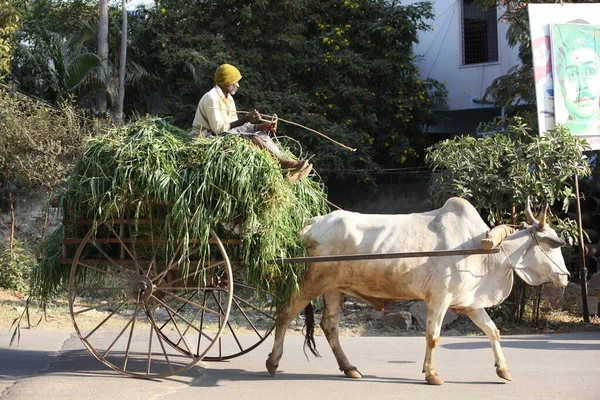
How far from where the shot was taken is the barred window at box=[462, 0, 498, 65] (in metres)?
19.6

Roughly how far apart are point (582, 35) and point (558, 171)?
7.90 ft

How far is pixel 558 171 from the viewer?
38.2 feet

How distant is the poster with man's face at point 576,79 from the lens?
40.0 feet

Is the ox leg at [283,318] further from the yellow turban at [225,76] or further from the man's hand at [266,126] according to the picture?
the yellow turban at [225,76]

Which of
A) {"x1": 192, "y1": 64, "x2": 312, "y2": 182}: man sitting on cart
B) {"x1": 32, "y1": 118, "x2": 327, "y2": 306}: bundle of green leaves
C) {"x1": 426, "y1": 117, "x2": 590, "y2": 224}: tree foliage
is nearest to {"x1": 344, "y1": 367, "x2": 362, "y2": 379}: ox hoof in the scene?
{"x1": 32, "y1": 118, "x2": 327, "y2": 306}: bundle of green leaves

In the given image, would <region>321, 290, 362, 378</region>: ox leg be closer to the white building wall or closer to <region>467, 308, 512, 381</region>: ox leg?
<region>467, 308, 512, 381</region>: ox leg

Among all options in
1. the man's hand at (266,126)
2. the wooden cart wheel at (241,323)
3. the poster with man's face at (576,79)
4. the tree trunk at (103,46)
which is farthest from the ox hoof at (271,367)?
the tree trunk at (103,46)

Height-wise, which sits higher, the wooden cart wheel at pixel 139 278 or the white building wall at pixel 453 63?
the white building wall at pixel 453 63

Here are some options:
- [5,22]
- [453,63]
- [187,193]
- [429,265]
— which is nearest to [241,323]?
[429,265]

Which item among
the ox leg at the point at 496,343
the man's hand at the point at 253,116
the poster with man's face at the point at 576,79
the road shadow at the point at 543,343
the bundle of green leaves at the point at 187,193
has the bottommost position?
the road shadow at the point at 543,343

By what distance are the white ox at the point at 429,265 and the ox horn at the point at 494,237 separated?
0.47 feet

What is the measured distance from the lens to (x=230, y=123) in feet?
26.0

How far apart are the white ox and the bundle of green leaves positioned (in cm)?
45

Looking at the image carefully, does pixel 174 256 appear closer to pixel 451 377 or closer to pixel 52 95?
pixel 451 377
